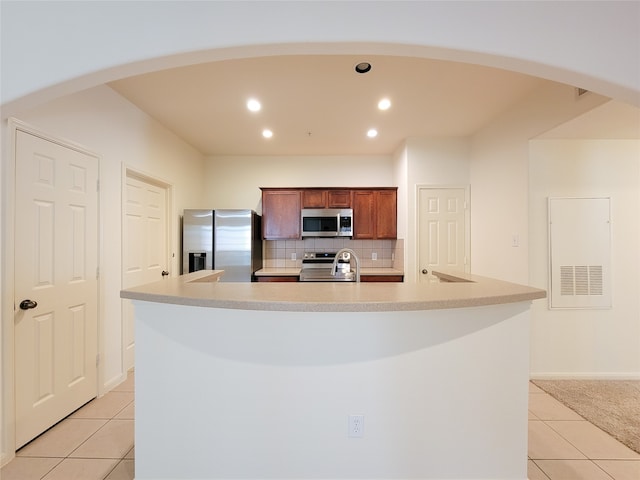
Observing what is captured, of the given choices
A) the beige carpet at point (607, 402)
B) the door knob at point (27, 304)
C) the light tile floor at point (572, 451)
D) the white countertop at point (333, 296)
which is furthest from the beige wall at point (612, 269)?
the door knob at point (27, 304)

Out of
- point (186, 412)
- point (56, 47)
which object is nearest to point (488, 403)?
point (186, 412)

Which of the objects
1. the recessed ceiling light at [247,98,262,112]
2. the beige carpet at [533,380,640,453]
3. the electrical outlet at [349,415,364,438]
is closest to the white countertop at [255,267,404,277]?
the beige carpet at [533,380,640,453]

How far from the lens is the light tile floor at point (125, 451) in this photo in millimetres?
1812

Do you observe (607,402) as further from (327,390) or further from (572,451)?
(327,390)

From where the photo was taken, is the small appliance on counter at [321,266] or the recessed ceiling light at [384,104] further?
the small appliance on counter at [321,266]

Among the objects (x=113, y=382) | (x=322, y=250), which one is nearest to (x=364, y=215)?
(x=322, y=250)

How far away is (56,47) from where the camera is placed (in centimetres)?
156

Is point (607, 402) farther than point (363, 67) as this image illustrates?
Yes

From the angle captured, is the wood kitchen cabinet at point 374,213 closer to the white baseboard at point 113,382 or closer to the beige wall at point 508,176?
the beige wall at point 508,176

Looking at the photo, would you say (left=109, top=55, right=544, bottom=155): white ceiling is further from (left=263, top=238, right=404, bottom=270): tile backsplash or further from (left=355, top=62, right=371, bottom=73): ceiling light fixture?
(left=263, top=238, right=404, bottom=270): tile backsplash

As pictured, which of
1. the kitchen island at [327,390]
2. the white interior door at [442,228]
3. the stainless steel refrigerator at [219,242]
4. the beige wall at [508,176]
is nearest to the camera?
the kitchen island at [327,390]

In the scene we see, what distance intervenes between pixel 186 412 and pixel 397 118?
129 inches

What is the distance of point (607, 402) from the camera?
259 centimetres

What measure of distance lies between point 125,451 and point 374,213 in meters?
3.73
